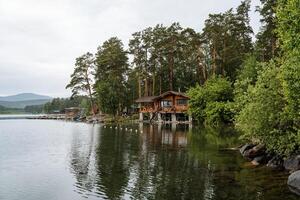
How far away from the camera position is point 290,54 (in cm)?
2305

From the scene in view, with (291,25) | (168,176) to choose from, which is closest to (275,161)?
(168,176)

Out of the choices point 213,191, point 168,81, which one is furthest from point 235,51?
point 213,191

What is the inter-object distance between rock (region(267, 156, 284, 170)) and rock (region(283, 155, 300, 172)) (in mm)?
609

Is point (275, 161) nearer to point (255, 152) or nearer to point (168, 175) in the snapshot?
point (255, 152)

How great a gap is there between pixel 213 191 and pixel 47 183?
33.3ft

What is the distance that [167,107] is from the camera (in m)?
81.4

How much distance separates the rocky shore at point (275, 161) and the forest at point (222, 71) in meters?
0.76

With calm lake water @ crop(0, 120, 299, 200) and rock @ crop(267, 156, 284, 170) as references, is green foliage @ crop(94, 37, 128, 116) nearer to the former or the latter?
calm lake water @ crop(0, 120, 299, 200)

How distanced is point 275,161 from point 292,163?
218cm

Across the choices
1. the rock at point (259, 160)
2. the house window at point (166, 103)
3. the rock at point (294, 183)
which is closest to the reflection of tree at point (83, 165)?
the rock at point (294, 183)

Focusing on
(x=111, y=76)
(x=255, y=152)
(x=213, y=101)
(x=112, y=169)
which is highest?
(x=111, y=76)

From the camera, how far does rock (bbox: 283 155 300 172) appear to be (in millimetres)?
24706

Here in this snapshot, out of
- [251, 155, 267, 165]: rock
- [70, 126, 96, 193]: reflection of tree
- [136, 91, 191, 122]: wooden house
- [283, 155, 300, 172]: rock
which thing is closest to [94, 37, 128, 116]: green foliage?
→ [136, 91, 191, 122]: wooden house

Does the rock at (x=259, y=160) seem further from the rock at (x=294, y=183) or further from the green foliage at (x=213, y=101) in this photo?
the green foliage at (x=213, y=101)
